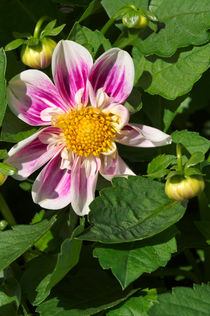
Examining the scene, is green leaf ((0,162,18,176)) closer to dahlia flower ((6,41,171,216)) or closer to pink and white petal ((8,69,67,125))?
dahlia flower ((6,41,171,216))

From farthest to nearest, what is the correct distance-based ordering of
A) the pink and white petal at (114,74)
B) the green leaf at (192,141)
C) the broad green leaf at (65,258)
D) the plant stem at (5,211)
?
the plant stem at (5,211), the green leaf at (192,141), the pink and white petal at (114,74), the broad green leaf at (65,258)

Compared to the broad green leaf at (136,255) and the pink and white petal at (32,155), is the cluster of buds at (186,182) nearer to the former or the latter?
the broad green leaf at (136,255)

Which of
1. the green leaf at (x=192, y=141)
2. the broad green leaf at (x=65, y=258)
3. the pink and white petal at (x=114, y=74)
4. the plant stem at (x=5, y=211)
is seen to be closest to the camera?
the broad green leaf at (x=65, y=258)

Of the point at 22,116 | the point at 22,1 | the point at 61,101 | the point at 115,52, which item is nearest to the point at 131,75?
the point at 115,52

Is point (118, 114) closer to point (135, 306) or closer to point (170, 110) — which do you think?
point (170, 110)

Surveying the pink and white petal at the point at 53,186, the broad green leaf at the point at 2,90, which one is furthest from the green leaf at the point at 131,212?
the broad green leaf at the point at 2,90

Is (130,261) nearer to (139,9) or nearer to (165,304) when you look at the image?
(165,304)

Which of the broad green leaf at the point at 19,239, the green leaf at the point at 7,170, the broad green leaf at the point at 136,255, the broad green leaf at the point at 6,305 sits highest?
the green leaf at the point at 7,170

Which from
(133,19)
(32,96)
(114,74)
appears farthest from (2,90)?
(133,19)
